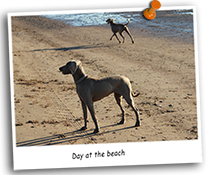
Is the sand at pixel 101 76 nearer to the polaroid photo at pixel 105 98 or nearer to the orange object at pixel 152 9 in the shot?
the polaroid photo at pixel 105 98

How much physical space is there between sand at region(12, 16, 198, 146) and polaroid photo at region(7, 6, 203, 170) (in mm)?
27

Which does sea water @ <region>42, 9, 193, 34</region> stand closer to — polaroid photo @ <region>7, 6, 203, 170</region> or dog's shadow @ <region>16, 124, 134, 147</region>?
polaroid photo @ <region>7, 6, 203, 170</region>

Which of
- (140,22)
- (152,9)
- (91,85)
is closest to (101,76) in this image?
(91,85)

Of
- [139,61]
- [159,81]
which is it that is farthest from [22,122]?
[139,61]

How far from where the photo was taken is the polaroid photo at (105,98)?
611cm

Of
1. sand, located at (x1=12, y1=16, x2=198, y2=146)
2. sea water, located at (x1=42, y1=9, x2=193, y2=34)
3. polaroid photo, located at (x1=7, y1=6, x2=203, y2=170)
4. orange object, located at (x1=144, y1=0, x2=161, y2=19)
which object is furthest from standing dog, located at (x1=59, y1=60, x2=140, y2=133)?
sea water, located at (x1=42, y1=9, x2=193, y2=34)

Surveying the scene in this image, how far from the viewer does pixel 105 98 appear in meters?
9.68

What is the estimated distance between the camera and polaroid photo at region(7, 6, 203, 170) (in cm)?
611

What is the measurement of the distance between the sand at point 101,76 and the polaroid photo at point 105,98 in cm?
3

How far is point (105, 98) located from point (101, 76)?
8.31 feet
